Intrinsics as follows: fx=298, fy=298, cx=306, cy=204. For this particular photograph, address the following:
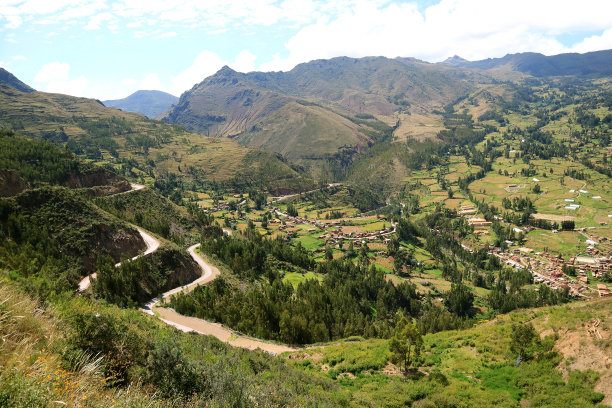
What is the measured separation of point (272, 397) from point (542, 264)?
138 meters

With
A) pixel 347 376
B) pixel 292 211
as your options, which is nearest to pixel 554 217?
pixel 292 211

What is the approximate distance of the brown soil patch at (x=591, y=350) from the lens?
23.4m

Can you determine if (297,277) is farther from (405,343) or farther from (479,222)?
(479,222)

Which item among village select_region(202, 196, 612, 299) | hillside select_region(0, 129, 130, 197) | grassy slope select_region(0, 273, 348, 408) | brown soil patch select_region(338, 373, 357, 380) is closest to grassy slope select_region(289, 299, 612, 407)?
brown soil patch select_region(338, 373, 357, 380)

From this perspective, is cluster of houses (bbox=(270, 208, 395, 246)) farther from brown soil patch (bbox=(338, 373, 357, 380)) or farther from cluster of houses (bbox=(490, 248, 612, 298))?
brown soil patch (bbox=(338, 373, 357, 380))

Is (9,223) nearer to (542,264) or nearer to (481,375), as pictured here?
(481,375)

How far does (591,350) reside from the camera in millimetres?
25562

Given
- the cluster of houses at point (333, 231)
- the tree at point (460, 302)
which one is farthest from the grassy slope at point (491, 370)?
the cluster of houses at point (333, 231)

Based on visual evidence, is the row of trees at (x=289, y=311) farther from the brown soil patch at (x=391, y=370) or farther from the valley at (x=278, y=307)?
the brown soil patch at (x=391, y=370)

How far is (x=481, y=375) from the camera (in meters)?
29.5

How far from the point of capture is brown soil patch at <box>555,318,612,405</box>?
23.4m

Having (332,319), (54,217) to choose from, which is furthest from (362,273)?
(54,217)

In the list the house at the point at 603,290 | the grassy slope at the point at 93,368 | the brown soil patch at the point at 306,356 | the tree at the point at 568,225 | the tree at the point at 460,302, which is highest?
the grassy slope at the point at 93,368

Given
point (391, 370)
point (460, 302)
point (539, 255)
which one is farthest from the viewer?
point (539, 255)
